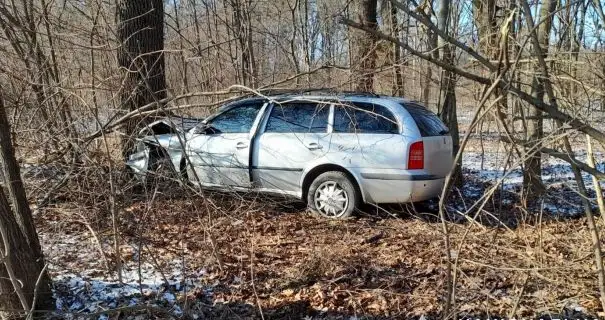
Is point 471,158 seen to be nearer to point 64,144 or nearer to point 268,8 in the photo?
point 268,8

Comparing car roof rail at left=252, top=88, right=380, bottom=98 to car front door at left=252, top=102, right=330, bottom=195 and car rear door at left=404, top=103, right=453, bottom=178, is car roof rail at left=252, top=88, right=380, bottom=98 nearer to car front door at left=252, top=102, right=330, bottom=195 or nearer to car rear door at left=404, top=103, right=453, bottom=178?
car front door at left=252, top=102, right=330, bottom=195

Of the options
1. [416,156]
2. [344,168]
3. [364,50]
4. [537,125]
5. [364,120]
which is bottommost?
[344,168]

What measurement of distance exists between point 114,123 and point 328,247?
2.62 metres

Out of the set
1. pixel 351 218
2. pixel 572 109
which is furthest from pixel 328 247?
pixel 572 109

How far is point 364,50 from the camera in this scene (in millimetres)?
7820

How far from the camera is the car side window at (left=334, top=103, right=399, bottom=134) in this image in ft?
18.7

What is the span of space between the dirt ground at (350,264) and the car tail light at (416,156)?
709mm

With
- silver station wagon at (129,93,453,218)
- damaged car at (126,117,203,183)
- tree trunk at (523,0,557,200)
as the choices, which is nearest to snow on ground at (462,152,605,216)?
tree trunk at (523,0,557,200)

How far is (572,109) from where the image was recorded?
337cm

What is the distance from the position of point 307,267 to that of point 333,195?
1.86 meters

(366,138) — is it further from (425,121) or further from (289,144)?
(289,144)

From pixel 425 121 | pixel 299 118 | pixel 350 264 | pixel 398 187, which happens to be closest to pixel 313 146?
pixel 299 118

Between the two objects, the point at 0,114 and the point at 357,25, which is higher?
the point at 357,25

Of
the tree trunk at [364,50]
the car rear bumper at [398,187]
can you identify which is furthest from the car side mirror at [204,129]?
the car rear bumper at [398,187]
